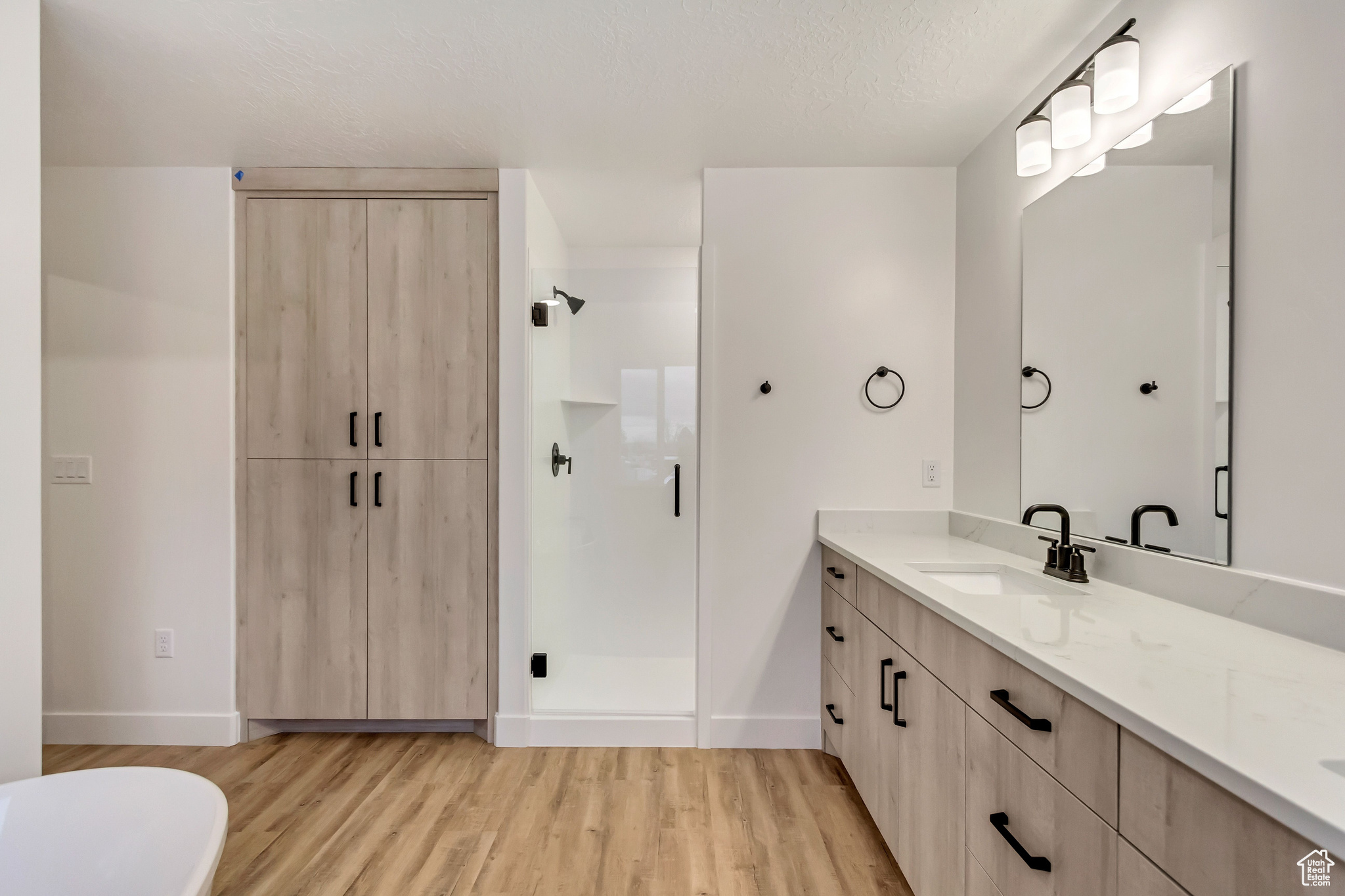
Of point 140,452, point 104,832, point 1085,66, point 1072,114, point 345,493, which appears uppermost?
point 1085,66

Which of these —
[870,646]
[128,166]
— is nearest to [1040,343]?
[870,646]

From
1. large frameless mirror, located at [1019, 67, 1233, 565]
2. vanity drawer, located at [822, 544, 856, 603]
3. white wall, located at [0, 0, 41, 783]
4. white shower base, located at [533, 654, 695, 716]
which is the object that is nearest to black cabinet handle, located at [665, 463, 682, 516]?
white shower base, located at [533, 654, 695, 716]

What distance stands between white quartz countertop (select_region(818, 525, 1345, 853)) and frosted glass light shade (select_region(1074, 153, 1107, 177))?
113cm

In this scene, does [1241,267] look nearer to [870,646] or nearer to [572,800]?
[870,646]

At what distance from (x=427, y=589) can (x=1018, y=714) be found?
2279 millimetres

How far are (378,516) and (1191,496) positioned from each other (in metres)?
2.73

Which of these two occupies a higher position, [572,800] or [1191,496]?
[1191,496]

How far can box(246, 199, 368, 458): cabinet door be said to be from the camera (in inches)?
105

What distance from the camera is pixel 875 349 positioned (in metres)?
Answer: 2.63

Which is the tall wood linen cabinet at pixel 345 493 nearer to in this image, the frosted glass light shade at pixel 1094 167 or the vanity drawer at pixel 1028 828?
the vanity drawer at pixel 1028 828

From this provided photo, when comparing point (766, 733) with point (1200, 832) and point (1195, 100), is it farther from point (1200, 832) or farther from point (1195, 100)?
point (1195, 100)

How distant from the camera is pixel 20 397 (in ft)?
5.04

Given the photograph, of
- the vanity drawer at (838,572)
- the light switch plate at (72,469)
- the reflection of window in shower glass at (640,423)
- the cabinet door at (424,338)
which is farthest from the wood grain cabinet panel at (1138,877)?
the light switch plate at (72,469)

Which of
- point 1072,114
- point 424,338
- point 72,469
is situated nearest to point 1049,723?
point 1072,114
